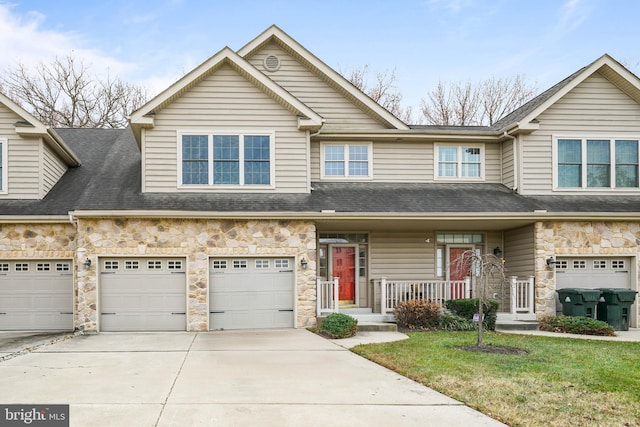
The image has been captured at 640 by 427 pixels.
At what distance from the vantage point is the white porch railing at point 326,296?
13.7 m

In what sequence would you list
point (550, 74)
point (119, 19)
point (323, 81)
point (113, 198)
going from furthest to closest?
point (550, 74) < point (119, 19) < point (323, 81) < point (113, 198)

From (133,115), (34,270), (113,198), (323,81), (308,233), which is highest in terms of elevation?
(323,81)

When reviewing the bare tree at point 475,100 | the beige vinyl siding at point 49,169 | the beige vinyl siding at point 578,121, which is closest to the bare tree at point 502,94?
the bare tree at point 475,100

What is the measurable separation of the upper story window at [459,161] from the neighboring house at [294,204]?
42 mm

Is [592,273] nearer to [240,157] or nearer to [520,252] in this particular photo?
[520,252]

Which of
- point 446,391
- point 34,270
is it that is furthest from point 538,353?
point 34,270

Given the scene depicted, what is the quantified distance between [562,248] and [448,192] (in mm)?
3284

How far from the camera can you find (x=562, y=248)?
1424cm

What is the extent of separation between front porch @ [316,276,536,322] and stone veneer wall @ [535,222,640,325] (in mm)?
350

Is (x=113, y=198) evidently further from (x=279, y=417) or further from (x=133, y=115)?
(x=279, y=417)

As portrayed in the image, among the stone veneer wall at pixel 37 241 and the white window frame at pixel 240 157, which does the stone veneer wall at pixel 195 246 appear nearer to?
the stone veneer wall at pixel 37 241

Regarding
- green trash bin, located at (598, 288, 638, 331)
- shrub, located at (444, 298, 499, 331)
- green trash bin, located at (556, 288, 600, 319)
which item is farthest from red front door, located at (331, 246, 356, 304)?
green trash bin, located at (598, 288, 638, 331)

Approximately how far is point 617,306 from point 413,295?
4.97 metres

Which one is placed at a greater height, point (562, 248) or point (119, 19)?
point (119, 19)
